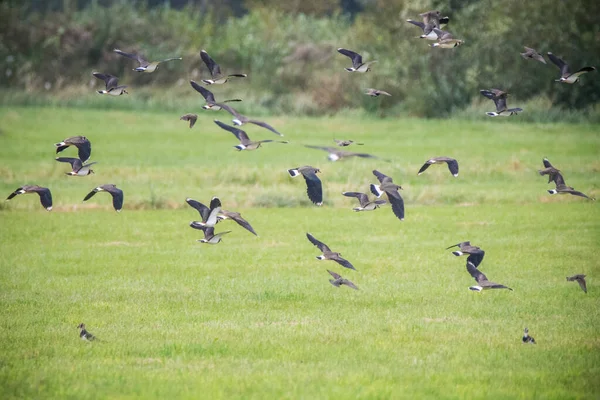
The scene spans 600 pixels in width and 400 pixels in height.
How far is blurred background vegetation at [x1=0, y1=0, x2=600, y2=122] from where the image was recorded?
145 ft

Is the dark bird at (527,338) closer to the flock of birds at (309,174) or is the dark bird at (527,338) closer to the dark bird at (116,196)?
the flock of birds at (309,174)

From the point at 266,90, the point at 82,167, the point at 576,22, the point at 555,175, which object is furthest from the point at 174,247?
the point at 266,90

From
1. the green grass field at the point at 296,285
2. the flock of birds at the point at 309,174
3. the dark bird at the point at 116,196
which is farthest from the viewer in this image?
the dark bird at the point at 116,196

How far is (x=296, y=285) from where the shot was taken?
52.9ft

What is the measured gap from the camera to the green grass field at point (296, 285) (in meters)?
10.8

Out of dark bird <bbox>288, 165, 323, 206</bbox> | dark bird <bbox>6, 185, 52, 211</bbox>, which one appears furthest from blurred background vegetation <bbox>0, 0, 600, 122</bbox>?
dark bird <bbox>6, 185, 52, 211</bbox>

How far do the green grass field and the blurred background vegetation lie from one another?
978cm

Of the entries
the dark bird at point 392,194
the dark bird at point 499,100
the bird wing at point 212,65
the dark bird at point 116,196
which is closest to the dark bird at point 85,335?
the dark bird at point 116,196

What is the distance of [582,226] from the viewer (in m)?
21.9

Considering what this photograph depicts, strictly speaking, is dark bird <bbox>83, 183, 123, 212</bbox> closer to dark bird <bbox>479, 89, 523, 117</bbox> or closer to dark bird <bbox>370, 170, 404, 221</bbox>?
dark bird <bbox>370, 170, 404, 221</bbox>

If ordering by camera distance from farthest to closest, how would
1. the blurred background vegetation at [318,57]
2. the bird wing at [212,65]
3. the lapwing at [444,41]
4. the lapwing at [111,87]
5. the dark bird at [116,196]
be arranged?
the blurred background vegetation at [318,57]
the lapwing at [111,87]
the lapwing at [444,41]
the bird wing at [212,65]
the dark bird at [116,196]

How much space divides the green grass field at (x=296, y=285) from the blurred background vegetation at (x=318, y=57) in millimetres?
9777

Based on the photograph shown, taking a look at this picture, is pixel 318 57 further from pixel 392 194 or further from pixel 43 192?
pixel 392 194

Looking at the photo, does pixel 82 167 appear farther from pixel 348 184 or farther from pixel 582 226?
pixel 348 184
